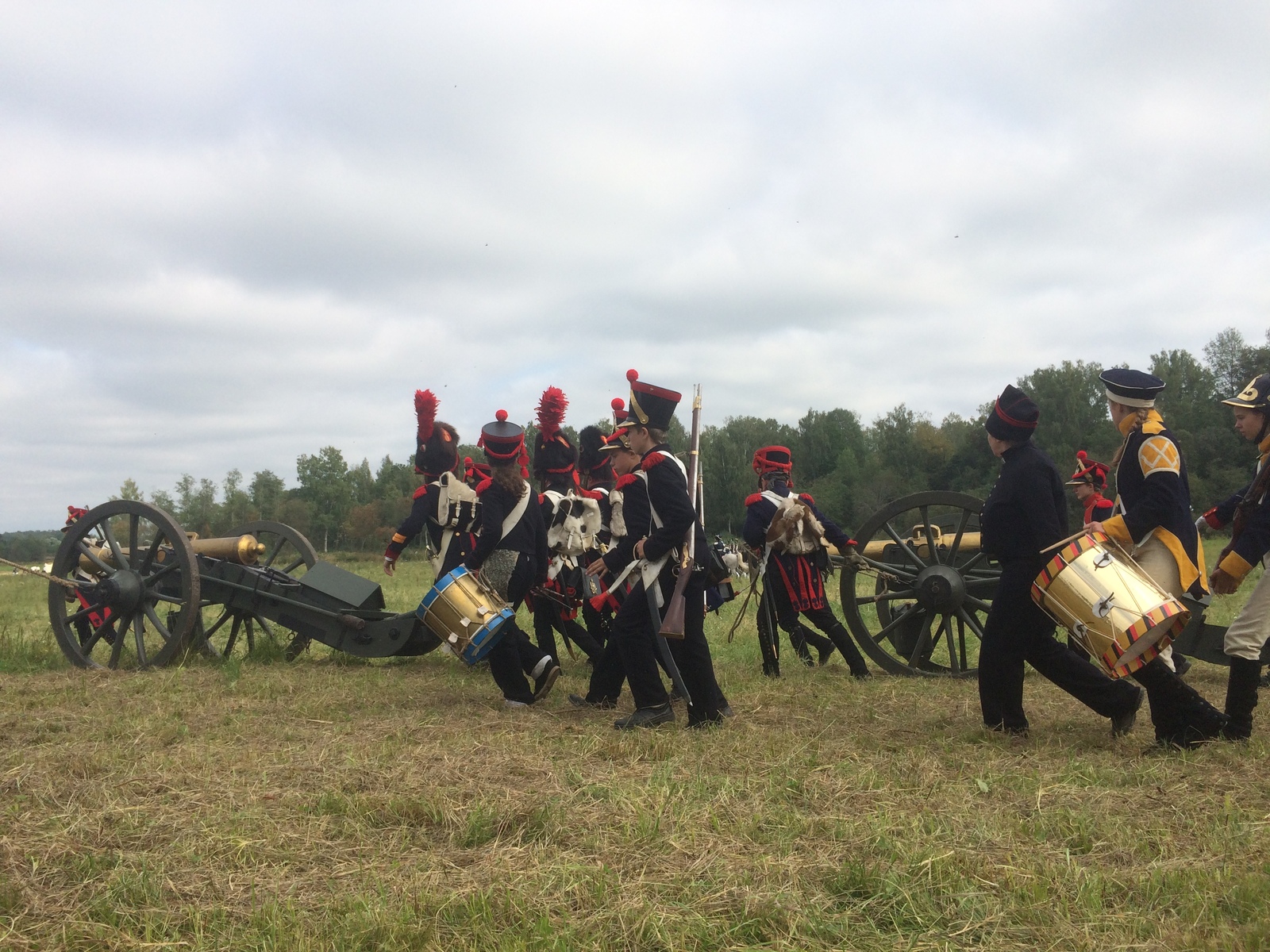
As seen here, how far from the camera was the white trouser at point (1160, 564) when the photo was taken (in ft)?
→ 14.5

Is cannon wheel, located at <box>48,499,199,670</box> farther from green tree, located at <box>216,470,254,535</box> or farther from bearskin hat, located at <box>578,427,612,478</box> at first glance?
green tree, located at <box>216,470,254,535</box>

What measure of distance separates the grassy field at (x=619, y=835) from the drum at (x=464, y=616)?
405 mm

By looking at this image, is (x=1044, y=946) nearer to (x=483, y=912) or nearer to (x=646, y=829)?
(x=646, y=829)

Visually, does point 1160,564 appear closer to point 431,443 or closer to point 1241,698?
point 1241,698

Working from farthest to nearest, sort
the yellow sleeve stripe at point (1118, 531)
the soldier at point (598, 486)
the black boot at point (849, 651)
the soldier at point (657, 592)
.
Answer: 1. the soldier at point (598, 486)
2. the black boot at point (849, 651)
3. the soldier at point (657, 592)
4. the yellow sleeve stripe at point (1118, 531)

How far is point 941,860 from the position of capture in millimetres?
2863

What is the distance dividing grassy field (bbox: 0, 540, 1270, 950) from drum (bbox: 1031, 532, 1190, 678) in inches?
18.7

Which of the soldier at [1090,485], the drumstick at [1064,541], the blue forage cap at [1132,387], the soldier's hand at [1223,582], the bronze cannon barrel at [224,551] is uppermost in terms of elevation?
the blue forage cap at [1132,387]

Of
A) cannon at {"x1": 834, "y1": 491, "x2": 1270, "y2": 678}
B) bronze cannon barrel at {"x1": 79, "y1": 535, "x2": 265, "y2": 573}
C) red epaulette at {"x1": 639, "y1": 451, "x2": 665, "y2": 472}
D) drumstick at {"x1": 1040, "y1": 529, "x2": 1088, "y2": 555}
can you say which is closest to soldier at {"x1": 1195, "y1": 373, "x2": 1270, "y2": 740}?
drumstick at {"x1": 1040, "y1": 529, "x2": 1088, "y2": 555}

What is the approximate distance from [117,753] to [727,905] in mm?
2913

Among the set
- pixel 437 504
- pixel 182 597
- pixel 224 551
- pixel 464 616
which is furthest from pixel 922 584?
pixel 224 551

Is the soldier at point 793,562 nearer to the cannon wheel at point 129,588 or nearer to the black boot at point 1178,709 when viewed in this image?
the black boot at point 1178,709

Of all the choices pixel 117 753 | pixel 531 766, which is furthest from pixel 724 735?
pixel 117 753

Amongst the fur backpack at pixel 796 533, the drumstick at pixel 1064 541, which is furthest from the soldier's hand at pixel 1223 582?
the fur backpack at pixel 796 533
